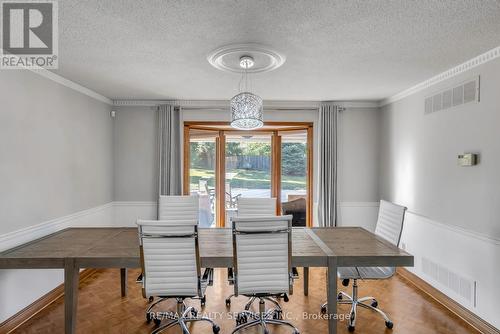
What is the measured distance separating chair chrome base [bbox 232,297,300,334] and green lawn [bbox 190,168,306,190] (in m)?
2.47

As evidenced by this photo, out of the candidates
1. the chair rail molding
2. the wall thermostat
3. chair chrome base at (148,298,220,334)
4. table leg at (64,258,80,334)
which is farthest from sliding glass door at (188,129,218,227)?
the wall thermostat

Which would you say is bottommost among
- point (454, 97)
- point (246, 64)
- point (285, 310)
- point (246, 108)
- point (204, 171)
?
point (285, 310)

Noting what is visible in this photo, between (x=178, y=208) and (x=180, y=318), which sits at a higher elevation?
(x=178, y=208)

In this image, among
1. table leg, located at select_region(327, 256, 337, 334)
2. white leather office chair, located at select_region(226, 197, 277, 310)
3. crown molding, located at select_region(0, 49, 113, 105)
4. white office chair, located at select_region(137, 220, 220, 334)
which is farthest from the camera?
white leather office chair, located at select_region(226, 197, 277, 310)

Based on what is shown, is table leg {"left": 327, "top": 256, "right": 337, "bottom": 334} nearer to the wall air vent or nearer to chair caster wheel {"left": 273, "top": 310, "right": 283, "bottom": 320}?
chair caster wheel {"left": 273, "top": 310, "right": 283, "bottom": 320}

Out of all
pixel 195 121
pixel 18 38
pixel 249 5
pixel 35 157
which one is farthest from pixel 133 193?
pixel 249 5

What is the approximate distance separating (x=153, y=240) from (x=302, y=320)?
65.4 inches

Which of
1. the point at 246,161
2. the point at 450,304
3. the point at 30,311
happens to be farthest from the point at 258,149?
the point at 30,311

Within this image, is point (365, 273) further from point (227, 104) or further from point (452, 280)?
point (227, 104)

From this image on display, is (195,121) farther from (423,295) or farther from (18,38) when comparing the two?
(423,295)

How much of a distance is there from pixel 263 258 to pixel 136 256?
3.33 ft

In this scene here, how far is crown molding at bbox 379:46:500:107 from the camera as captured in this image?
2.68m

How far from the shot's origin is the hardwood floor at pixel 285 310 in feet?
8.96

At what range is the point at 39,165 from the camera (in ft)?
10.2
